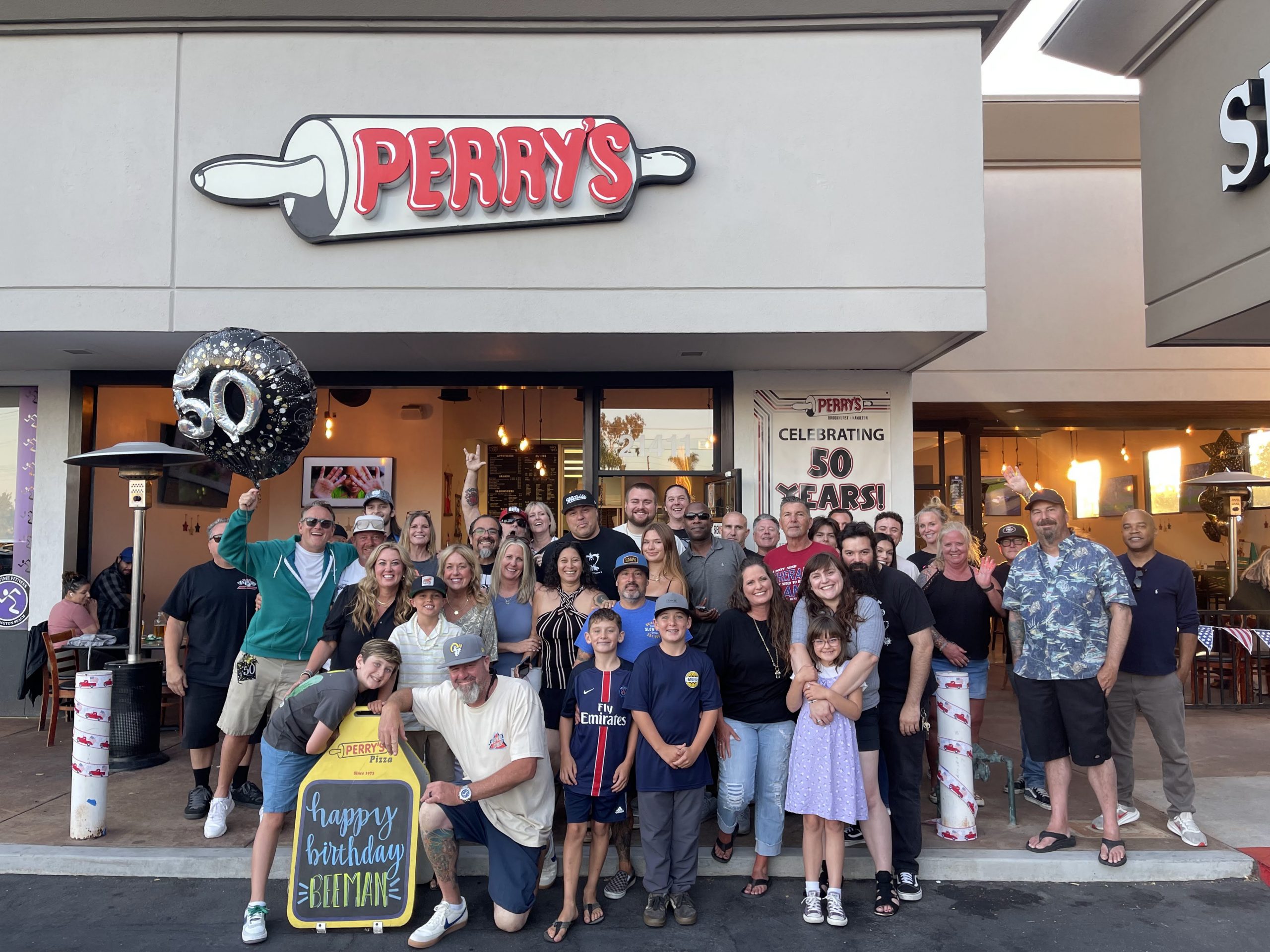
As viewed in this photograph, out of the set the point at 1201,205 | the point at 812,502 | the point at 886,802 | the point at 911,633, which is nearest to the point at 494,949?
the point at 886,802

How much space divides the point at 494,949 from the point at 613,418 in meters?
5.57

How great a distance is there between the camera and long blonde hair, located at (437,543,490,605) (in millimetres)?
5113

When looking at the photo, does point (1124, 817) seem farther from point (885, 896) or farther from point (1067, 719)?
point (885, 896)

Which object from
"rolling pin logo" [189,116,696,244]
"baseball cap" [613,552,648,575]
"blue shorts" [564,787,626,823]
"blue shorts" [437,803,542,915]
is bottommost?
"blue shorts" [437,803,542,915]

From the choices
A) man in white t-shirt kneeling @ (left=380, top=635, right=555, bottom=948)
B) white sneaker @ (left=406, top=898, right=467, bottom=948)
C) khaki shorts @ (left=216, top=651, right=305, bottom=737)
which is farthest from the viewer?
khaki shorts @ (left=216, top=651, right=305, bottom=737)

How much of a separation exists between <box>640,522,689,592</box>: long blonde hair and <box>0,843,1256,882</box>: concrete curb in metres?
1.64

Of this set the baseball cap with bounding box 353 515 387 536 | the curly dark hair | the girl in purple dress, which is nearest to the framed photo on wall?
the baseball cap with bounding box 353 515 387 536

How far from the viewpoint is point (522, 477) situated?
1341 cm

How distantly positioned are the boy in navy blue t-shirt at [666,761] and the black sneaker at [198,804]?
3140 millimetres

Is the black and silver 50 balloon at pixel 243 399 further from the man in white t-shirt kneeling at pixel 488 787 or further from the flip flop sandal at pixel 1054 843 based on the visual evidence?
the flip flop sandal at pixel 1054 843

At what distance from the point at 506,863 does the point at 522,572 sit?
5.57ft

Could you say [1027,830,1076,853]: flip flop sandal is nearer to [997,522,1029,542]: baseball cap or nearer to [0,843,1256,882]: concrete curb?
[0,843,1256,882]: concrete curb

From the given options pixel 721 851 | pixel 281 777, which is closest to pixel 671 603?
pixel 721 851

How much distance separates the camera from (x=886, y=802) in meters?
4.98
